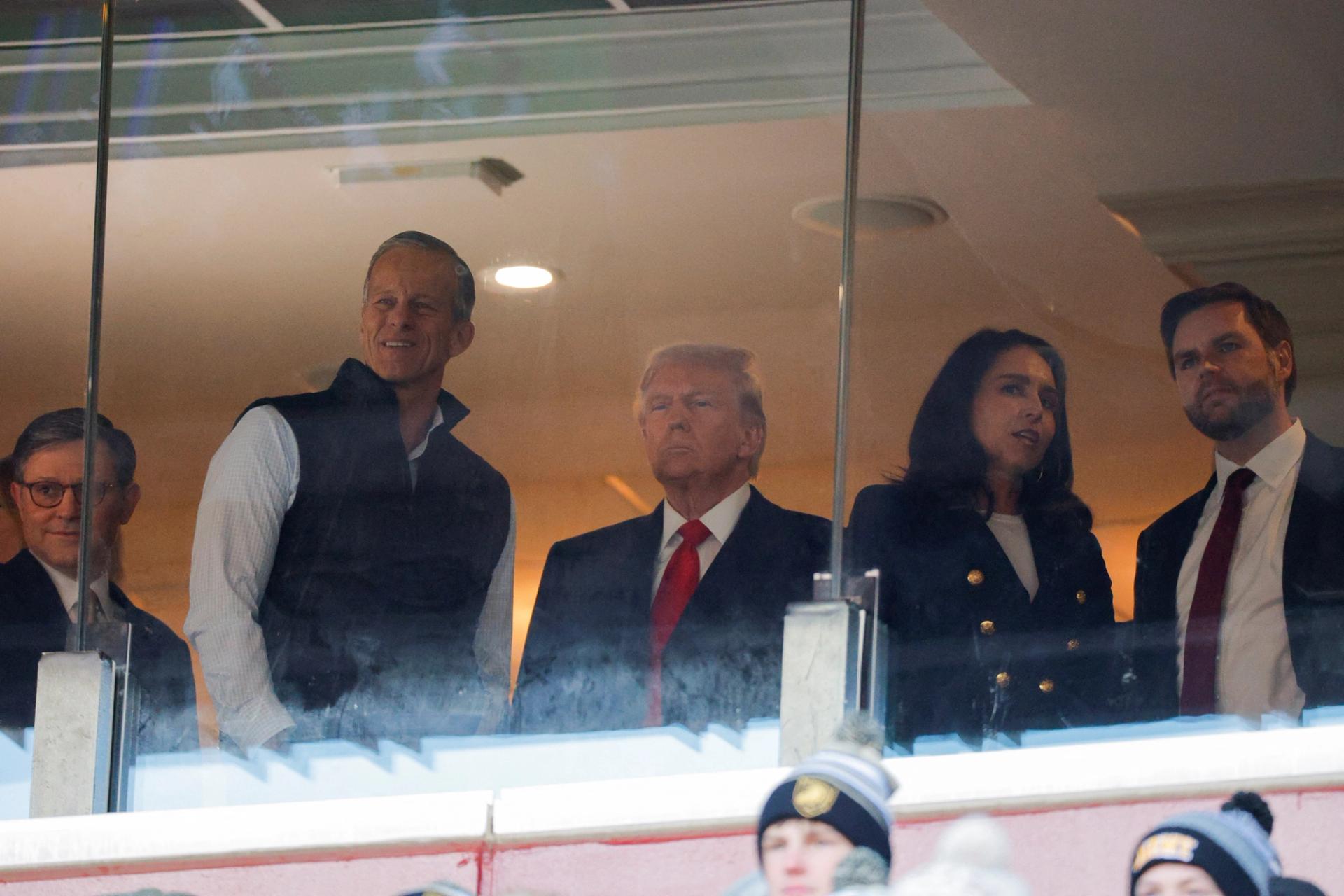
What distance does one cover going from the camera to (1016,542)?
13.2 feet

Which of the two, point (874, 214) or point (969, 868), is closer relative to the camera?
point (969, 868)

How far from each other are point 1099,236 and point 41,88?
2.24 m

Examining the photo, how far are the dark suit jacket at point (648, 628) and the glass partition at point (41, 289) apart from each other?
0.99 meters

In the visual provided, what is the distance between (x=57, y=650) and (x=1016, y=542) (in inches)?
73.4

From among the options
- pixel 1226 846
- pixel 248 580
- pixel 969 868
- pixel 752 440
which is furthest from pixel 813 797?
pixel 248 580

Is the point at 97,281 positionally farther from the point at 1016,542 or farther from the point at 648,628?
the point at 1016,542

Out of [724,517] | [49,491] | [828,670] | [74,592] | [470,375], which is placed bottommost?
[828,670]

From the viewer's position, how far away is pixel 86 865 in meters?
3.87

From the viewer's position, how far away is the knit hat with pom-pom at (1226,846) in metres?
3.35

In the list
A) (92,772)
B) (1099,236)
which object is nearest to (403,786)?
(92,772)

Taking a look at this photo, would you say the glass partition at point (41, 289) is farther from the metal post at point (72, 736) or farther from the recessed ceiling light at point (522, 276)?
the recessed ceiling light at point (522, 276)

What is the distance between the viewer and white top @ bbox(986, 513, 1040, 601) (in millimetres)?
4000

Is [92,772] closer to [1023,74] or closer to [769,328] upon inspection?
[769,328]

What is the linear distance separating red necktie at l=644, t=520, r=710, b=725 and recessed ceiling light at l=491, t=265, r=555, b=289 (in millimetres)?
602
